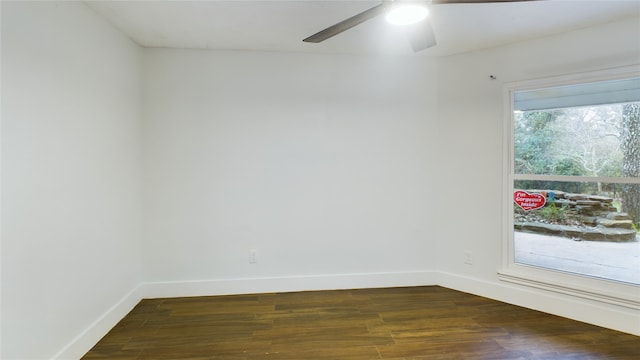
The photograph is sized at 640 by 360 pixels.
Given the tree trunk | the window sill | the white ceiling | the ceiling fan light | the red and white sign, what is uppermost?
the white ceiling

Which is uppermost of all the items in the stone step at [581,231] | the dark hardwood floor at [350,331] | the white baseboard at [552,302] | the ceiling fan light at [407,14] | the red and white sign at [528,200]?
the ceiling fan light at [407,14]

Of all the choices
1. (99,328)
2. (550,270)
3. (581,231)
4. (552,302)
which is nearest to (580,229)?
(581,231)

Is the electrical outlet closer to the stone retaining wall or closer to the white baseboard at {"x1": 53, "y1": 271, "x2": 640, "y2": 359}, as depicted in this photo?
the white baseboard at {"x1": 53, "y1": 271, "x2": 640, "y2": 359}

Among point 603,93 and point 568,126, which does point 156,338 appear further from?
point 603,93

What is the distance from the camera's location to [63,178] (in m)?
1.85

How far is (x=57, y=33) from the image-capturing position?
1.79m

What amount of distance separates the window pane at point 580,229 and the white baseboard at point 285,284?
100cm

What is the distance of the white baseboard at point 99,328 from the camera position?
1.90 metres

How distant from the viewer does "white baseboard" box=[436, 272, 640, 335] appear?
7.54 ft

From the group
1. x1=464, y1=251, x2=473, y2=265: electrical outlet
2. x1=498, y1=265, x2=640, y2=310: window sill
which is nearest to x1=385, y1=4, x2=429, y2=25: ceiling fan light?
x1=464, y1=251, x2=473, y2=265: electrical outlet

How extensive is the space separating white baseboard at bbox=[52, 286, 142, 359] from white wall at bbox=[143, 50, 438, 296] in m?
0.28

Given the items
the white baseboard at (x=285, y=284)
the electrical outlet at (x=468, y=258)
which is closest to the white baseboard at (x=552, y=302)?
the electrical outlet at (x=468, y=258)

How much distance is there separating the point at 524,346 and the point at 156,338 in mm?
2610

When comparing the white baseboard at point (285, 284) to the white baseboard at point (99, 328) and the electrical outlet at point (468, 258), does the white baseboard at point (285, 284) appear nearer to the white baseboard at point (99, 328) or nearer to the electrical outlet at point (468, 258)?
the white baseboard at point (99, 328)
